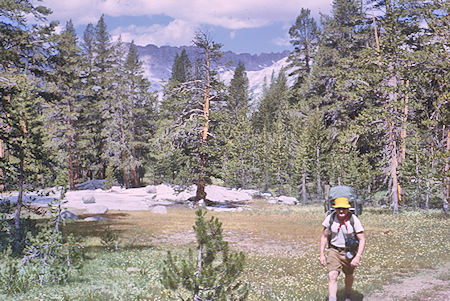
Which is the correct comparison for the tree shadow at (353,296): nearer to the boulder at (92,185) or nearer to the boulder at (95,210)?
the boulder at (95,210)

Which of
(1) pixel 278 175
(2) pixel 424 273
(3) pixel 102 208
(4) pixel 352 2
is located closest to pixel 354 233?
(2) pixel 424 273

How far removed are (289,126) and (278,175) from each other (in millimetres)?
14300

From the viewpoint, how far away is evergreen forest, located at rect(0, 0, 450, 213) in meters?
16.4

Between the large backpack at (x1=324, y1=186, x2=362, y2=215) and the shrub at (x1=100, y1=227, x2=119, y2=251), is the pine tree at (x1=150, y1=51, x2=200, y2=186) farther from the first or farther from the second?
the large backpack at (x1=324, y1=186, x2=362, y2=215)

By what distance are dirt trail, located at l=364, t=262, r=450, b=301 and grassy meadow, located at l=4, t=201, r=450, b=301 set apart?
317 mm

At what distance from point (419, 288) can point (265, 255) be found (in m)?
6.27

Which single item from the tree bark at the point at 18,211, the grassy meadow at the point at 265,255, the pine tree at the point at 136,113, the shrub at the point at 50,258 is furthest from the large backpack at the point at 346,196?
the pine tree at the point at 136,113

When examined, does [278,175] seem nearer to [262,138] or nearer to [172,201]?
[262,138]

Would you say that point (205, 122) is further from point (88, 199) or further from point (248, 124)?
point (248, 124)

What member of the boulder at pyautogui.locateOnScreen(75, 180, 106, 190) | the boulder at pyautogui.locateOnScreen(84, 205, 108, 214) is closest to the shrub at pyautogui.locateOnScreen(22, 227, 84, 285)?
the boulder at pyautogui.locateOnScreen(84, 205, 108, 214)

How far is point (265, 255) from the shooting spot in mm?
14031

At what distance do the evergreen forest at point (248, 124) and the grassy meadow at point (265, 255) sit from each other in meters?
3.09

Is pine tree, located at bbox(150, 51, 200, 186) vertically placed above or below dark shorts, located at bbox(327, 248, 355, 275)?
above

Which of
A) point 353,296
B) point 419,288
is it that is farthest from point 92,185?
point 419,288
